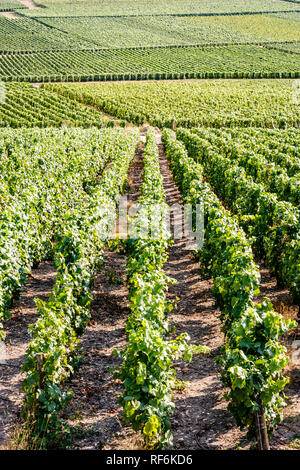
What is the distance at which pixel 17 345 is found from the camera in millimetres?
10125

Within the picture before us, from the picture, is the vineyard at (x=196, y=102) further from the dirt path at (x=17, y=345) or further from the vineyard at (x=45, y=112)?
the dirt path at (x=17, y=345)

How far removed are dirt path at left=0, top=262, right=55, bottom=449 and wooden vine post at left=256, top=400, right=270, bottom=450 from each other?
3375mm

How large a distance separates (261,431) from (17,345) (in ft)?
17.1

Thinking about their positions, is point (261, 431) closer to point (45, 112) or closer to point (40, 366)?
point (40, 366)

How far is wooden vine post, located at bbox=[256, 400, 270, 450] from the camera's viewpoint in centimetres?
689

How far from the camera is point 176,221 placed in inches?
714

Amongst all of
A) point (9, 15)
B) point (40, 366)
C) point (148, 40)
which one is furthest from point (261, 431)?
point (9, 15)

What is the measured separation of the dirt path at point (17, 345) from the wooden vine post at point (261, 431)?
3.38m

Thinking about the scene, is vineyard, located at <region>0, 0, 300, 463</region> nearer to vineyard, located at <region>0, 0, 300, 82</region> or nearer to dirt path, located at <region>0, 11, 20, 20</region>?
vineyard, located at <region>0, 0, 300, 82</region>

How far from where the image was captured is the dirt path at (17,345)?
26.1ft

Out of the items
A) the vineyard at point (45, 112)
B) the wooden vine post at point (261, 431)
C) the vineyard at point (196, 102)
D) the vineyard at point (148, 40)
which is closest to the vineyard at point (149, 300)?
the wooden vine post at point (261, 431)

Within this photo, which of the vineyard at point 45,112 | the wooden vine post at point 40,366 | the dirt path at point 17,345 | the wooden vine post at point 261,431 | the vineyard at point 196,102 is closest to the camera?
the wooden vine post at point 261,431
